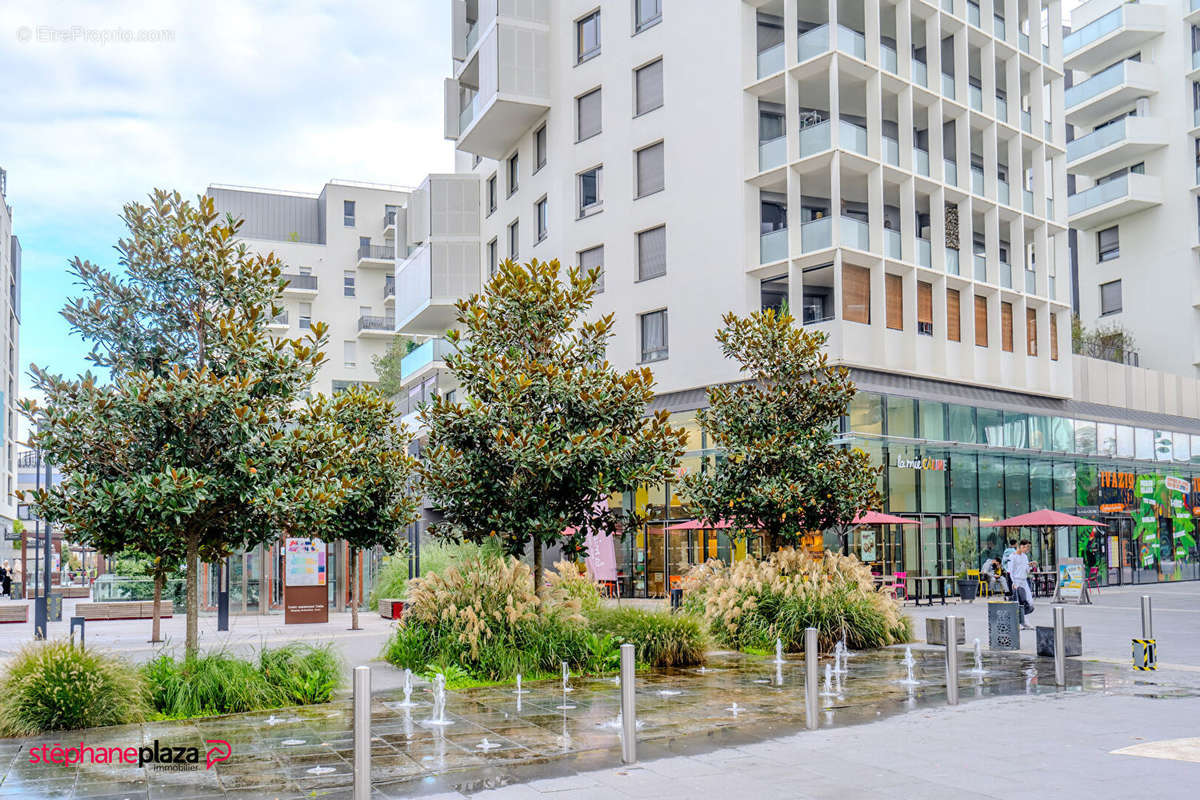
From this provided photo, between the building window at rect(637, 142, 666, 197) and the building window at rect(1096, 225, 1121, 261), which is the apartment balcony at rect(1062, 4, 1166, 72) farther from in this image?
the building window at rect(637, 142, 666, 197)

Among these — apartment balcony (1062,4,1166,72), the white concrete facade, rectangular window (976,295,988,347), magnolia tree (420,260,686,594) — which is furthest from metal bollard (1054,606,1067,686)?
apartment balcony (1062,4,1166,72)

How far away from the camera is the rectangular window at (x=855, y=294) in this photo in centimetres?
3012

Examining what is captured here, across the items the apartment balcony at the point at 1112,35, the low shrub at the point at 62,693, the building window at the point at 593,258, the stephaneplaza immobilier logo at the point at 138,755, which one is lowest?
the stephaneplaza immobilier logo at the point at 138,755

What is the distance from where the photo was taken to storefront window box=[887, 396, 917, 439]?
103 ft

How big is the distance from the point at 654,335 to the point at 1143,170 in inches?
1239

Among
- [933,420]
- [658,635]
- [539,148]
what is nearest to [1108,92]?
[933,420]

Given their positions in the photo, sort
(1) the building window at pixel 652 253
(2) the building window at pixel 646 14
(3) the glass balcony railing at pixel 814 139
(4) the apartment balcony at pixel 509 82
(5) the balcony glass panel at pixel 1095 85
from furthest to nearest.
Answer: (5) the balcony glass panel at pixel 1095 85
(4) the apartment balcony at pixel 509 82
(2) the building window at pixel 646 14
(1) the building window at pixel 652 253
(3) the glass balcony railing at pixel 814 139

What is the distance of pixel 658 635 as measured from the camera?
15.3 m

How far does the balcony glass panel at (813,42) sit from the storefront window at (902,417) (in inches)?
396

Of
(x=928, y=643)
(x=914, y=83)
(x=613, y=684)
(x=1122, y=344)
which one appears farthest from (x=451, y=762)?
(x=1122, y=344)

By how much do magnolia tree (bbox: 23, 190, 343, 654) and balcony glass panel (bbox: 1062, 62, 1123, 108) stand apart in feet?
161

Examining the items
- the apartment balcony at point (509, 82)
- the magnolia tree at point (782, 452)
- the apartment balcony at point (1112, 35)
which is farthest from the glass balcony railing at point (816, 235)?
the apartment balcony at point (1112, 35)

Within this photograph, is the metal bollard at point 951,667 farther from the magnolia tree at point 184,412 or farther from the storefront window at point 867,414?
the storefront window at point 867,414

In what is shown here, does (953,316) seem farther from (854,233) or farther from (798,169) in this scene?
(798,169)
